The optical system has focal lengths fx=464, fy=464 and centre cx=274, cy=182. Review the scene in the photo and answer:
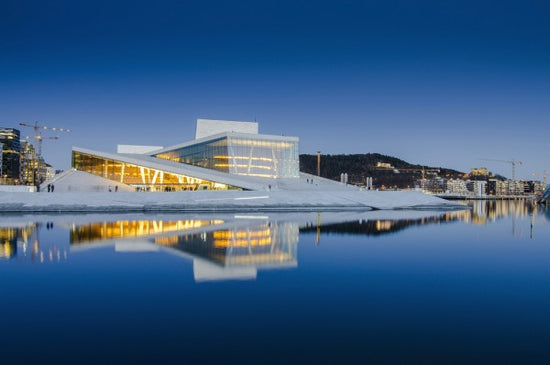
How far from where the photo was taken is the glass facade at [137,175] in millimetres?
35781

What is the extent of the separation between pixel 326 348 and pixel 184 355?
4.49 ft

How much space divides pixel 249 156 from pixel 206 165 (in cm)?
386

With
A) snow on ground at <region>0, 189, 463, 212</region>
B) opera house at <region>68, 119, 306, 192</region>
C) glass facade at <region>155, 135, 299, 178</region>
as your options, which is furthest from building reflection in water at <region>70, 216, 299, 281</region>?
glass facade at <region>155, 135, 299, 178</region>

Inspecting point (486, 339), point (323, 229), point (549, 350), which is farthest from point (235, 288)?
point (323, 229)

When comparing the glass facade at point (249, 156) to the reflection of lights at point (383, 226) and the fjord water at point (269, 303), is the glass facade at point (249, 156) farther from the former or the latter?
the fjord water at point (269, 303)

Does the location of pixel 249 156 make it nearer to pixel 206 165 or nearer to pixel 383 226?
pixel 206 165

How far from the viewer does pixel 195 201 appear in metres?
28.2

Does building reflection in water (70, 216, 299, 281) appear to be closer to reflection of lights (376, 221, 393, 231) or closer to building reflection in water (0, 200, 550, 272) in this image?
building reflection in water (0, 200, 550, 272)

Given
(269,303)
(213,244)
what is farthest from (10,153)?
(269,303)

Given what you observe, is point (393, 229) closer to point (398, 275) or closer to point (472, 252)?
point (472, 252)

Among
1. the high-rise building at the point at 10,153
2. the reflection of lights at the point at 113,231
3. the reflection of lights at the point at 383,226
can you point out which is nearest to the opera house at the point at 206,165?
the reflection of lights at the point at 383,226

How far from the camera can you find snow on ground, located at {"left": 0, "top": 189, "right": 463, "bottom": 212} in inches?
1034

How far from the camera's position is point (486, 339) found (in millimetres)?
4840

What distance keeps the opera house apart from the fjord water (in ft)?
75.9
